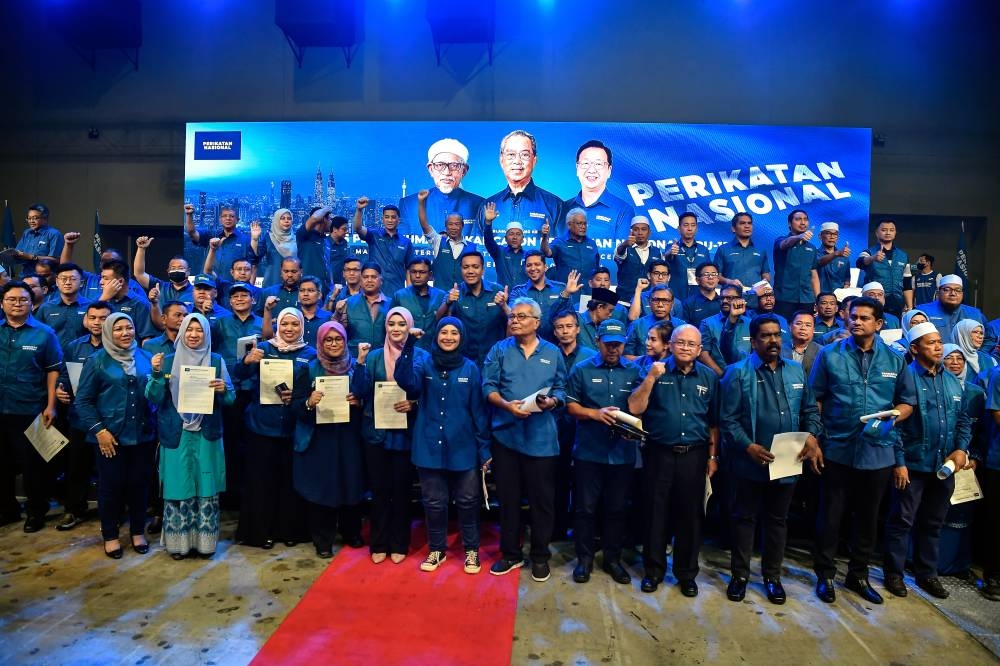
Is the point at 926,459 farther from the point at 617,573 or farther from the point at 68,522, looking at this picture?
the point at 68,522

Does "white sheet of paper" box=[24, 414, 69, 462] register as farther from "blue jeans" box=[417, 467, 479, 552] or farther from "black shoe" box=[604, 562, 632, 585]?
"black shoe" box=[604, 562, 632, 585]

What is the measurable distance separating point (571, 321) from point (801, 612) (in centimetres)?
257

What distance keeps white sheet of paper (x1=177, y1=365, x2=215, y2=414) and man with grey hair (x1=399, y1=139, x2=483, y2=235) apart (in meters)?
5.56

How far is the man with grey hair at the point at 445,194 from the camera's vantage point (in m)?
9.95

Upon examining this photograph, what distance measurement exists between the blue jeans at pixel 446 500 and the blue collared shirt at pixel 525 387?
1.44ft

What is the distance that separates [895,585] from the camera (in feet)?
15.4

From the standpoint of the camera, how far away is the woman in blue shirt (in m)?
4.88

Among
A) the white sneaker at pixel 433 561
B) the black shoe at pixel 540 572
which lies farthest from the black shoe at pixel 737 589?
the white sneaker at pixel 433 561

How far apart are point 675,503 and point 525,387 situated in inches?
52.3

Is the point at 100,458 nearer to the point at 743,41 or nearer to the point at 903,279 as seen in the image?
the point at 903,279

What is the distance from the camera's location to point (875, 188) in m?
10.7

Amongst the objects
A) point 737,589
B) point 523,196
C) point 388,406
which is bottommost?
point 737,589

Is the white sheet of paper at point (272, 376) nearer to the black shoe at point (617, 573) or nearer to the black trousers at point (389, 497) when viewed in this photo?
the black trousers at point (389, 497)

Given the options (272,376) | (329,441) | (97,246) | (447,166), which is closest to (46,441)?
(272,376)
